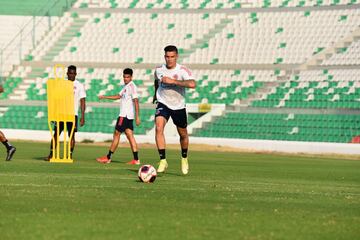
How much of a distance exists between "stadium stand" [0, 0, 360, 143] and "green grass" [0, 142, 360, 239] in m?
24.1

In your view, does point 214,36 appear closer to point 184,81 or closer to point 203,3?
point 203,3

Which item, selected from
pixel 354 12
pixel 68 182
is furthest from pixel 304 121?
pixel 68 182

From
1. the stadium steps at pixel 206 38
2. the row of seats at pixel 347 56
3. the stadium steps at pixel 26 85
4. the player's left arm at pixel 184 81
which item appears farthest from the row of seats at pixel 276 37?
the player's left arm at pixel 184 81

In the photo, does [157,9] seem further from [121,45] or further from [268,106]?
[268,106]

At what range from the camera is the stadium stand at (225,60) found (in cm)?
4188

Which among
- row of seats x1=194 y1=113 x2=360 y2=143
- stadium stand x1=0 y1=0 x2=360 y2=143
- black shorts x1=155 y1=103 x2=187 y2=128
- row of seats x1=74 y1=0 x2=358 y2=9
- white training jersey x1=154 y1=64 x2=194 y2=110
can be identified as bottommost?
row of seats x1=194 y1=113 x2=360 y2=143

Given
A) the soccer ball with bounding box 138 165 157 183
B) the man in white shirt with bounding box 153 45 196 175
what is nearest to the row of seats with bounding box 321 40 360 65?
the man in white shirt with bounding box 153 45 196 175

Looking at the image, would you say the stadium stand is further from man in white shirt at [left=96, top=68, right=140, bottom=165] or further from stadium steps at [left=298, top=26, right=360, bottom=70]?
man in white shirt at [left=96, top=68, right=140, bottom=165]

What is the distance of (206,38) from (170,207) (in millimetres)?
41416

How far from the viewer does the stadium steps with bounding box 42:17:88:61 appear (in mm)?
53375

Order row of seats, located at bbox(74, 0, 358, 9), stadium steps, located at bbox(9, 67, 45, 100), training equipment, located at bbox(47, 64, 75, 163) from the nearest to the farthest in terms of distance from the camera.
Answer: training equipment, located at bbox(47, 64, 75, 163) < stadium steps, located at bbox(9, 67, 45, 100) < row of seats, located at bbox(74, 0, 358, 9)

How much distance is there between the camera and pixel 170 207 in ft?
35.4

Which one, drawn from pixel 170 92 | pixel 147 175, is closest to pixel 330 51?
pixel 170 92

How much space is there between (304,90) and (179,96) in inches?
1042
